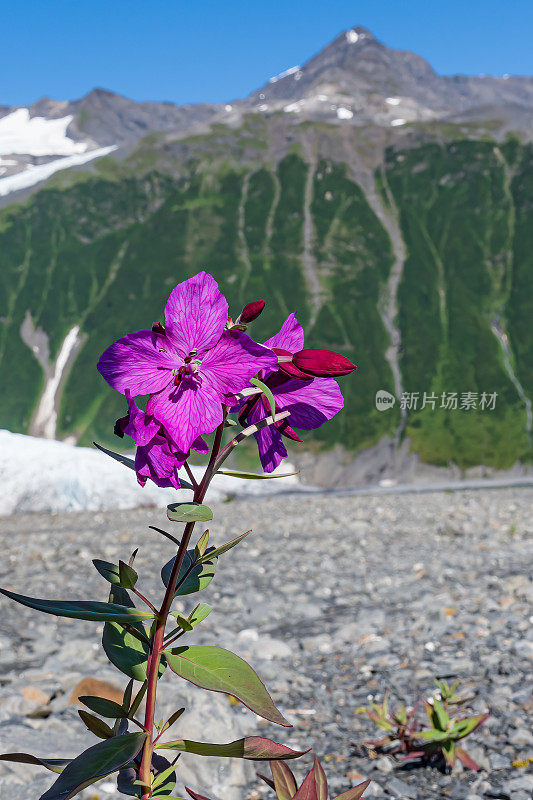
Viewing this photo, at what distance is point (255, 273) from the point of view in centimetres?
11956

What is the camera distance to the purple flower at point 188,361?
1.79 metres

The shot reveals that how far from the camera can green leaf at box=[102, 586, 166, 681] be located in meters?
2.18

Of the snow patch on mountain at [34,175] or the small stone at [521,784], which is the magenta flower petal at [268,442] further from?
the snow patch on mountain at [34,175]

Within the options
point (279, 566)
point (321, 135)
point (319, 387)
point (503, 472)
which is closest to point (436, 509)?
point (279, 566)

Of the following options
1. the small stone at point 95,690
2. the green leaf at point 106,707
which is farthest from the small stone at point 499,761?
the green leaf at point 106,707

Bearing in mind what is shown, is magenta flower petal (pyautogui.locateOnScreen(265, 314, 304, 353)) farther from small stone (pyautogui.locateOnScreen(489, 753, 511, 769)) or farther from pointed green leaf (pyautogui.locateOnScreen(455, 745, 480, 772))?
small stone (pyautogui.locateOnScreen(489, 753, 511, 769))

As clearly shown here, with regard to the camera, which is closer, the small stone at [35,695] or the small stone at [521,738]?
the small stone at [521,738]

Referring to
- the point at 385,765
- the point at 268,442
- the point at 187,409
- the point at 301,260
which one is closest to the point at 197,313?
the point at 187,409

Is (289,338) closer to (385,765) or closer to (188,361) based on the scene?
(188,361)

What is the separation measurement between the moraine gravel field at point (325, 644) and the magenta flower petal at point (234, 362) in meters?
3.60

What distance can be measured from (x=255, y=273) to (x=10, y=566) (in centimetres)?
11046

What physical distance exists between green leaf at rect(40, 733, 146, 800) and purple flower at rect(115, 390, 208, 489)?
0.84m

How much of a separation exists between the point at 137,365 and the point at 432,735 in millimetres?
3956

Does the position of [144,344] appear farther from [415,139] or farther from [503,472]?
[415,139]
